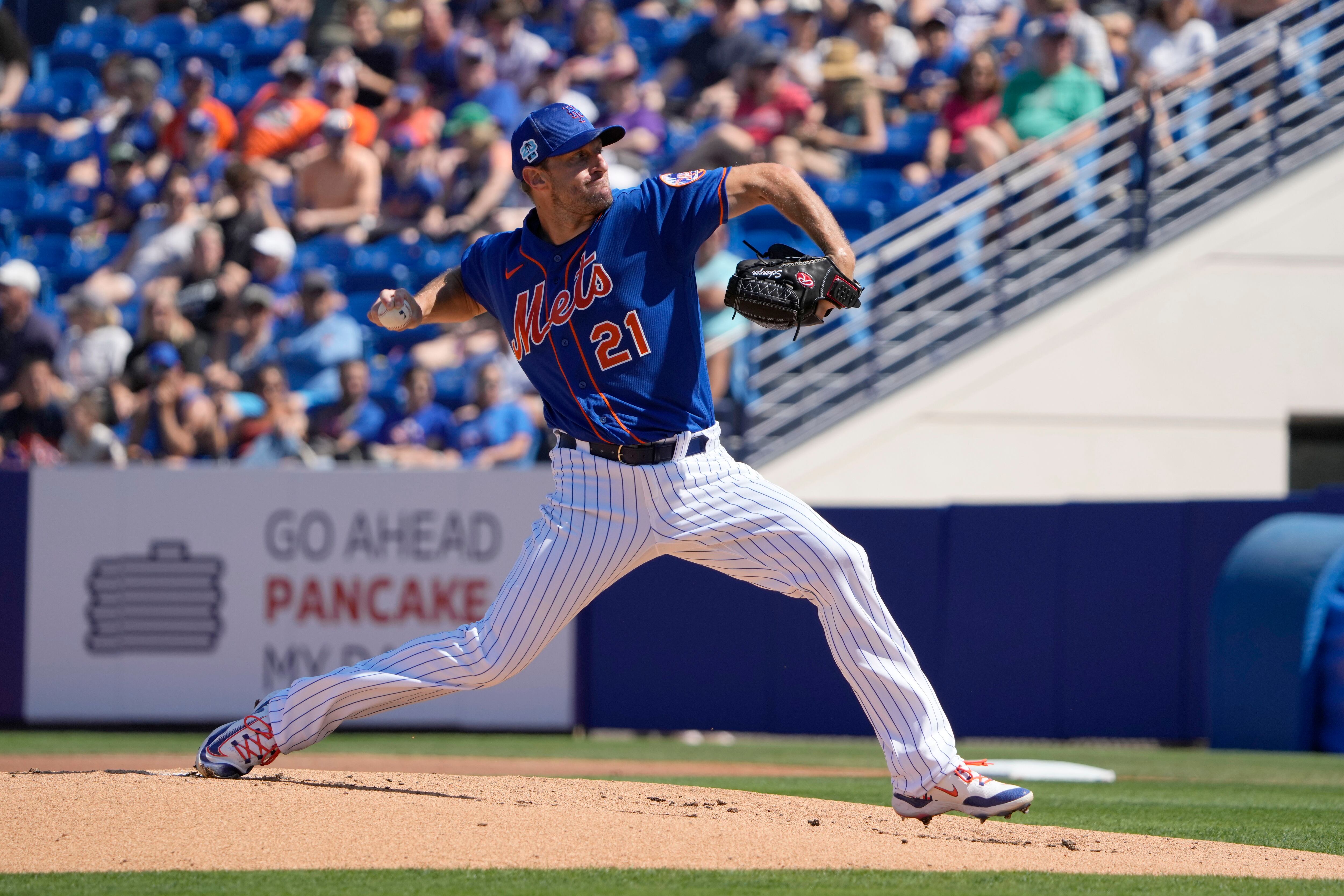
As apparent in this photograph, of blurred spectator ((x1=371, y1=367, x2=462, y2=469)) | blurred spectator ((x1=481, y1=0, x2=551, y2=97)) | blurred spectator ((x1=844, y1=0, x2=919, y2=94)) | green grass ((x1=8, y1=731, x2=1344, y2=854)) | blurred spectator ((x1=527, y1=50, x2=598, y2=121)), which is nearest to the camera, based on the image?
green grass ((x1=8, y1=731, x2=1344, y2=854))

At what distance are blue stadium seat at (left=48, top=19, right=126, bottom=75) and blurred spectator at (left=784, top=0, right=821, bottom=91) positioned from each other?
7.25 meters

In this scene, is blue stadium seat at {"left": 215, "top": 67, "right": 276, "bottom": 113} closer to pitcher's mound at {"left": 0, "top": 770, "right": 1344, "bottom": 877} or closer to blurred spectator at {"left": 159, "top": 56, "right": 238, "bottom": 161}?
blurred spectator at {"left": 159, "top": 56, "right": 238, "bottom": 161}

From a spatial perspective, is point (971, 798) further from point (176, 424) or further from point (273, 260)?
point (273, 260)

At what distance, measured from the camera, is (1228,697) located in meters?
8.49

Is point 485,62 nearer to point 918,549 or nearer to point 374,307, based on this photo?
point 918,549

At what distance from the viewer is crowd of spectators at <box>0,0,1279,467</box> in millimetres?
10852

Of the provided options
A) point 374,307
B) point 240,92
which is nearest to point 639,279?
point 374,307

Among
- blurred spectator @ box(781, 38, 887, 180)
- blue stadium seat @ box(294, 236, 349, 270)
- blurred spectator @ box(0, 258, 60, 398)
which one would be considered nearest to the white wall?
blurred spectator @ box(781, 38, 887, 180)

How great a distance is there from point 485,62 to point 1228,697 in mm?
7886

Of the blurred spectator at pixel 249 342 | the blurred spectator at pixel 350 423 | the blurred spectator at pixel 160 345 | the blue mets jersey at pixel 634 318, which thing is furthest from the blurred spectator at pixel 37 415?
the blue mets jersey at pixel 634 318

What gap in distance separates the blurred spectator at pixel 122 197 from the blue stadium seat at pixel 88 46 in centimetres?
252

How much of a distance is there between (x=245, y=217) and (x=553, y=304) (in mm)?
8330

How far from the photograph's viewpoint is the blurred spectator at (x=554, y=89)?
12883mm

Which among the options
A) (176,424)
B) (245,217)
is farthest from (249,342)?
(245,217)
